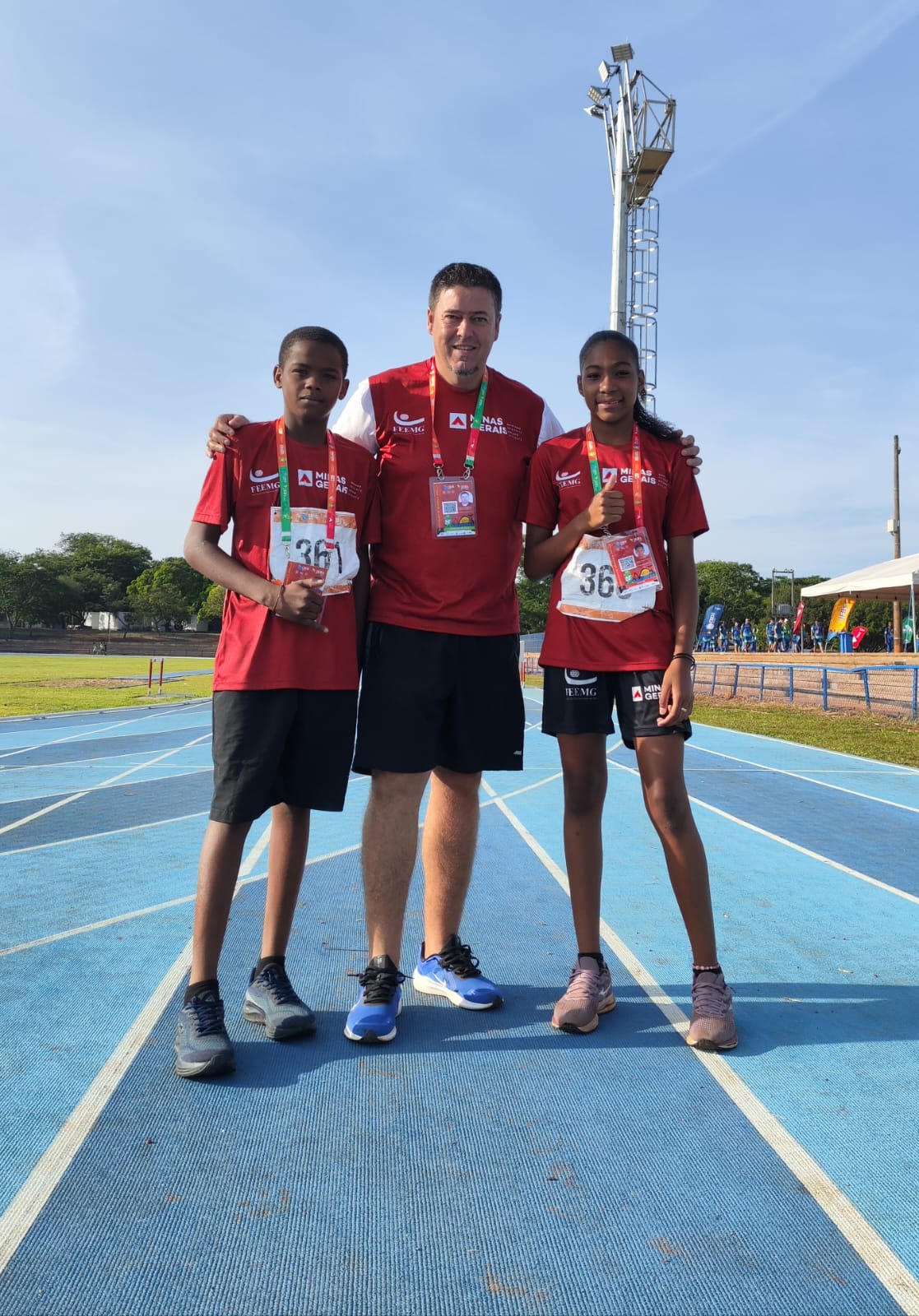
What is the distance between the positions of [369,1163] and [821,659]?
26.6 meters

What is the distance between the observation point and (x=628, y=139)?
56.1ft

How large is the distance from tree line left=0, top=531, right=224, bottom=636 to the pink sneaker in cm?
7802

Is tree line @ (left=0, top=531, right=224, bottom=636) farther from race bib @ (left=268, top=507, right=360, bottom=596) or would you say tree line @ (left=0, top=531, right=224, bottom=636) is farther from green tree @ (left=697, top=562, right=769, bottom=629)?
race bib @ (left=268, top=507, right=360, bottom=596)

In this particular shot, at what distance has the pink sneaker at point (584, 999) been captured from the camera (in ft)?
8.39

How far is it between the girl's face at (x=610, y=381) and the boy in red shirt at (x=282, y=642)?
0.73 m

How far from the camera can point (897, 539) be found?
3584 cm

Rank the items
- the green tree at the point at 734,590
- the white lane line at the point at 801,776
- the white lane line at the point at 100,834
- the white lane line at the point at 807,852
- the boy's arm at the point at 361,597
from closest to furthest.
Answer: the boy's arm at the point at 361,597 → the white lane line at the point at 807,852 → the white lane line at the point at 100,834 → the white lane line at the point at 801,776 → the green tree at the point at 734,590

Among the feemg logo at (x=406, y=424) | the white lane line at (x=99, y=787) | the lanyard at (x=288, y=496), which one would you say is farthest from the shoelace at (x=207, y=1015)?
the white lane line at (x=99, y=787)

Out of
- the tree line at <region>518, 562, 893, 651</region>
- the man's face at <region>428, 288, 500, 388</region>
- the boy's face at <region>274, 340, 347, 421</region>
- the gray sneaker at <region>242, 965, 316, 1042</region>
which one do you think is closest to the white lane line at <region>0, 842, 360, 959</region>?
the gray sneaker at <region>242, 965, 316, 1042</region>

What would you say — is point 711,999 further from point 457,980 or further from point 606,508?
point 606,508

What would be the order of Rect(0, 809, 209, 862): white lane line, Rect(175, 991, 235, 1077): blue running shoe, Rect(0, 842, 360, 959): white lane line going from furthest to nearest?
Rect(0, 809, 209, 862): white lane line → Rect(0, 842, 360, 959): white lane line → Rect(175, 991, 235, 1077): blue running shoe

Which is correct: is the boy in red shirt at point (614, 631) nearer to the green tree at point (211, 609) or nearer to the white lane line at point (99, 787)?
the white lane line at point (99, 787)

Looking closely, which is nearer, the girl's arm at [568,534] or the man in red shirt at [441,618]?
the girl's arm at [568,534]

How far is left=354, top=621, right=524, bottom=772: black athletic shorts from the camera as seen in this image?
2.66 metres
